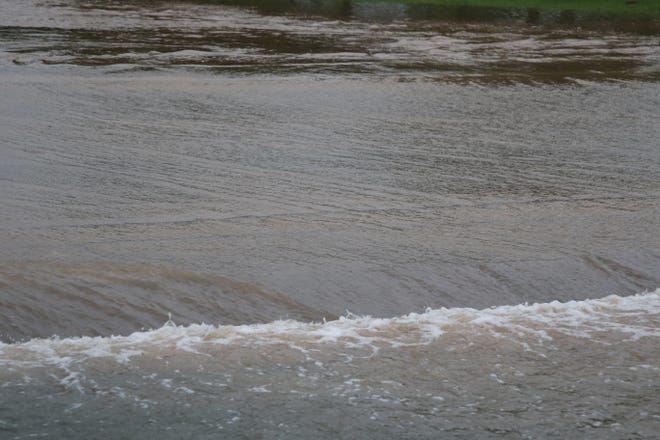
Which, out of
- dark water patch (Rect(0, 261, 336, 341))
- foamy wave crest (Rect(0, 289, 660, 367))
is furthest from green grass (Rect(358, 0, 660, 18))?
dark water patch (Rect(0, 261, 336, 341))

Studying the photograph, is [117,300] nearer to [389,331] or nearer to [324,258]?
[324,258]

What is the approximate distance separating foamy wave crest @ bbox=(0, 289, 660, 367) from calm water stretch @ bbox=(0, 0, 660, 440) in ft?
0.06

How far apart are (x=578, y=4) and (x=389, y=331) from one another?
25.1 m

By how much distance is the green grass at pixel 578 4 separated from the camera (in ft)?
95.8

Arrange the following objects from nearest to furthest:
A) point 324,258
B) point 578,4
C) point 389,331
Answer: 1. point 389,331
2. point 324,258
3. point 578,4

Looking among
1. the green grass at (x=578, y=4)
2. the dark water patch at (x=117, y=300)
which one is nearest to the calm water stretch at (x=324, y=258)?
the dark water patch at (x=117, y=300)

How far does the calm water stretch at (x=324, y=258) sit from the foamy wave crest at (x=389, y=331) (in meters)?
0.02

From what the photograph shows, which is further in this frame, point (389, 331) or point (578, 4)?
point (578, 4)

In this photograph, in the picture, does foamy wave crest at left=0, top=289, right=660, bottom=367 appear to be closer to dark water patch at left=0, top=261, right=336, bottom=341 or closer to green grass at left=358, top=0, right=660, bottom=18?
dark water patch at left=0, top=261, right=336, bottom=341

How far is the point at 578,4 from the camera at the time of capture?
1185 inches

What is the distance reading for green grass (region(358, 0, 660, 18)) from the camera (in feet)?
95.8

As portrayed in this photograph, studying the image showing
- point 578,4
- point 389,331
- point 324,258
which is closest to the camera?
point 389,331

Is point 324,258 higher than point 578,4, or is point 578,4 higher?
point 578,4

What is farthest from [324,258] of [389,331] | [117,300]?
[117,300]
